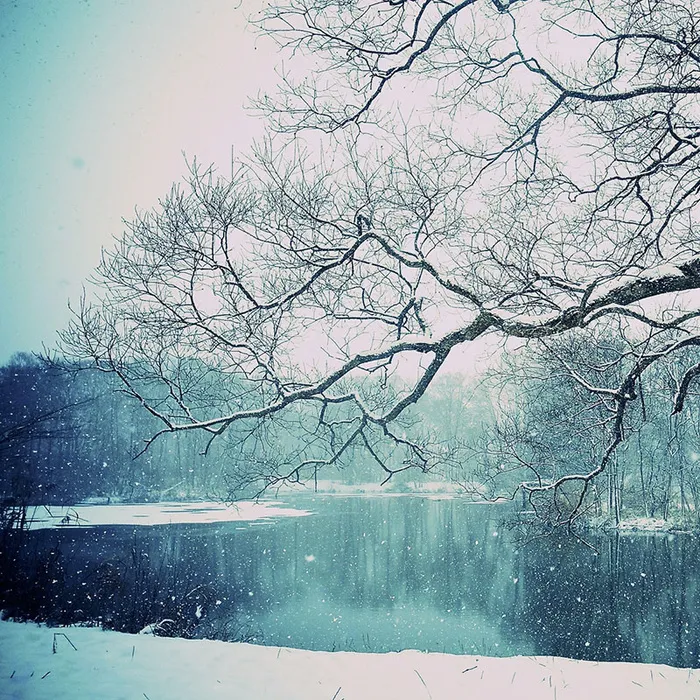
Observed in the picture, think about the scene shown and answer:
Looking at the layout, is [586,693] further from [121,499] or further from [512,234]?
[121,499]

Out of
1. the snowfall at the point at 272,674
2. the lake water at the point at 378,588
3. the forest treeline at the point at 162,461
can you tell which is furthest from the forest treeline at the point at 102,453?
the snowfall at the point at 272,674

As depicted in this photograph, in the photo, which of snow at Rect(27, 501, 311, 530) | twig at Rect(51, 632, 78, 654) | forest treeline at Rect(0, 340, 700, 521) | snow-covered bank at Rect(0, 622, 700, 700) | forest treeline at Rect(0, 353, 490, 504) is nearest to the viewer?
snow-covered bank at Rect(0, 622, 700, 700)

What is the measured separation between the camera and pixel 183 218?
5.52 metres

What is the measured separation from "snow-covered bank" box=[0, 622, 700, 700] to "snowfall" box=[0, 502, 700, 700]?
0.01 meters

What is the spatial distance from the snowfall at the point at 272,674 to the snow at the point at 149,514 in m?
15.2

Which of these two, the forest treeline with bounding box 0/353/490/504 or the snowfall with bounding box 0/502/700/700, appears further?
the forest treeline with bounding box 0/353/490/504

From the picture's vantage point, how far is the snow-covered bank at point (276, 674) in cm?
487

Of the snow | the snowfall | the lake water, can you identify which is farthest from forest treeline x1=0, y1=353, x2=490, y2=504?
the snowfall

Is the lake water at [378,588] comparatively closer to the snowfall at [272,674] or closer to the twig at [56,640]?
the twig at [56,640]

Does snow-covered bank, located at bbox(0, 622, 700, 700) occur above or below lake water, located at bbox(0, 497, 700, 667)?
above

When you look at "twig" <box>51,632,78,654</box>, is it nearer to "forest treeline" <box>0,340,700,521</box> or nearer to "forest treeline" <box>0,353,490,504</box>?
"forest treeline" <box>0,340,700,521</box>

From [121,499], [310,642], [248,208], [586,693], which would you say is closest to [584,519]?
[310,642]

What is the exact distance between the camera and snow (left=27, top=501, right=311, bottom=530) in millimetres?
23375

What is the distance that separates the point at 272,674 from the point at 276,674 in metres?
0.04
